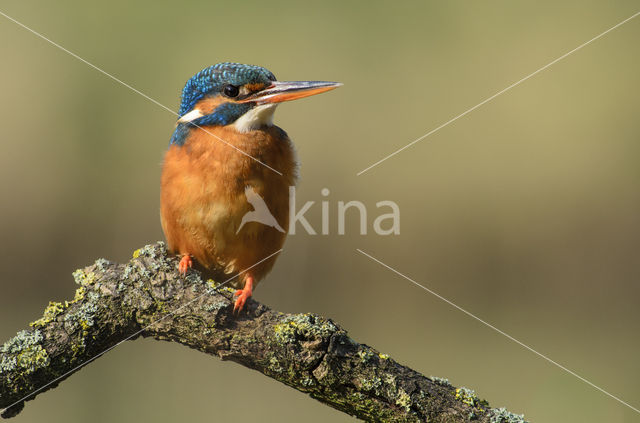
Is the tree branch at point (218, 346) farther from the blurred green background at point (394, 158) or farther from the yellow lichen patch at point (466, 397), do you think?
Answer: the blurred green background at point (394, 158)

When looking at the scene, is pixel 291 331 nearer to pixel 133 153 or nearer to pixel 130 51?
pixel 133 153

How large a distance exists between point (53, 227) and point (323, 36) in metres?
4.44

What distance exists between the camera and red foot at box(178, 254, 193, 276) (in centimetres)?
320

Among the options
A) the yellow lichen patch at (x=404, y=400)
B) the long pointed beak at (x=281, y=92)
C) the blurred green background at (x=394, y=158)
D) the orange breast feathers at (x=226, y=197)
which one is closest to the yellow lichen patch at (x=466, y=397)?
the yellow lichen patch at (x=404, y=400)

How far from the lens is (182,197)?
3744 millimetres

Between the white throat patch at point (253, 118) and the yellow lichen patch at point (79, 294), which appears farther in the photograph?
the white throat patch at point (253, 118)

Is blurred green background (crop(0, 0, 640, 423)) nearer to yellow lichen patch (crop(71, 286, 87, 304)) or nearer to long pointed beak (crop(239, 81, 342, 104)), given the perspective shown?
long pointed beak (crop(239, 81, 342, 104))

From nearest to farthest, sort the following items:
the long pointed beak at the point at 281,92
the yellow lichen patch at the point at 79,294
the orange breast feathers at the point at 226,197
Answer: the yellow lichen patch at the point at 79,294, the orange breast feathers at the point at 226,197, the long pointed beak at the point at 281,92

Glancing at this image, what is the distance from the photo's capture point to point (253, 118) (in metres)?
3.90

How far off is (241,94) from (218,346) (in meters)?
1.54

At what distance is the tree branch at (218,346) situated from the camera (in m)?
2.83

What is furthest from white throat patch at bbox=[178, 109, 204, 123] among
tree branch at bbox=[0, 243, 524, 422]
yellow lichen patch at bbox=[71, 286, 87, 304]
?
yellow lichen patch at bbox=[71, 286, 87, 304]

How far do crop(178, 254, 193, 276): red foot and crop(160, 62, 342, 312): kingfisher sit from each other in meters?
0.01

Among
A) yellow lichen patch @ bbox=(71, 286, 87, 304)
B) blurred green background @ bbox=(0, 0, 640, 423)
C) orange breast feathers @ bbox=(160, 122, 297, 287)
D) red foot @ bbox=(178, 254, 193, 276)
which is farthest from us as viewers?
blurred green background @ bbox=(0, 0, 640, 423)
